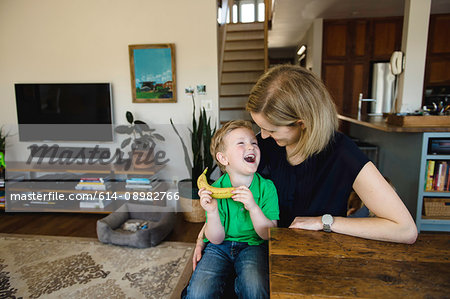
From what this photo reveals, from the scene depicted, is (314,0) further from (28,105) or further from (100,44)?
(28,105)

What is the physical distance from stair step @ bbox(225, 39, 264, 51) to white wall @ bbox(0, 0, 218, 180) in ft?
7.65

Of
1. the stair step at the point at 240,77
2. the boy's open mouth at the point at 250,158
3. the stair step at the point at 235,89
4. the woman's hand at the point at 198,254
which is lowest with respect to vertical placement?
the woman's hand at the point at 198,254

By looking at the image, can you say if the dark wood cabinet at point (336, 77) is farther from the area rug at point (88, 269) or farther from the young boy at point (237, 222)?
the young boy at point (237, 222)

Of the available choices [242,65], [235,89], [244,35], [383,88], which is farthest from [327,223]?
[383,88]

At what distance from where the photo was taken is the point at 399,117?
2502mm

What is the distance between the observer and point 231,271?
45.8 inches

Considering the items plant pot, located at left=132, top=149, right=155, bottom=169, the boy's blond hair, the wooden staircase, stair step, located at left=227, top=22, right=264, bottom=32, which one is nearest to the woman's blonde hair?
the boy's blond hair

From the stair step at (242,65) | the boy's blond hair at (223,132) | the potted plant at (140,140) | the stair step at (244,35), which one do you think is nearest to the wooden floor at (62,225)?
the potted plant at (140,140)

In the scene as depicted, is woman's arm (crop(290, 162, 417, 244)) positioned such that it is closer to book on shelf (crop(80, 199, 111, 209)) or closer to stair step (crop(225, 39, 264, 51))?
book on shelf (crop(80, 199, 111, 209))

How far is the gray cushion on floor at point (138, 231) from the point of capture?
2459 millimetres

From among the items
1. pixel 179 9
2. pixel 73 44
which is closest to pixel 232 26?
pixel 179 9

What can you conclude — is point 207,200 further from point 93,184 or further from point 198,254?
point 93,184

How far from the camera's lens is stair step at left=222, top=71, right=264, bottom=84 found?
5230mm

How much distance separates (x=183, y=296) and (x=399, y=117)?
7.63 ft
